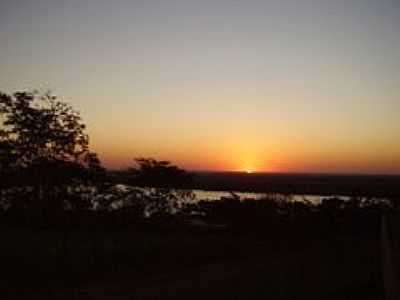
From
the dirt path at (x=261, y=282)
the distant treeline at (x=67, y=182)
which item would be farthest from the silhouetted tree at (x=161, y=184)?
the dirt path at (x=261, y=282)

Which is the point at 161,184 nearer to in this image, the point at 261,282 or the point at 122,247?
the point at 122,247

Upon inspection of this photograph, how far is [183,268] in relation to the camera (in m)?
19.6

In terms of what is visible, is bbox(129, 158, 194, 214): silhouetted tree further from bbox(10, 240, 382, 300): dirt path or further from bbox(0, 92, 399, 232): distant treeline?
bbox(10, 240, 382, 300): dirt path

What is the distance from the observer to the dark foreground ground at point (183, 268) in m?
15.6

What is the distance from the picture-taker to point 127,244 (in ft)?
80.2

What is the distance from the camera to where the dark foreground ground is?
15.6 metres

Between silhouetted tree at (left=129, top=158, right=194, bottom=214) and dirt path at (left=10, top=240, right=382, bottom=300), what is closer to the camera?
dirt path at (left=10, top=240, right=382, bottom=300)

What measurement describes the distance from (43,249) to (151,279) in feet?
22.3

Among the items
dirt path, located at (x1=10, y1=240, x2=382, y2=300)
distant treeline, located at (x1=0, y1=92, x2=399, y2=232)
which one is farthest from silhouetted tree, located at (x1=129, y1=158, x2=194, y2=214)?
dirt path, located at (x1=10, y1=240, x2=382, y2=300)

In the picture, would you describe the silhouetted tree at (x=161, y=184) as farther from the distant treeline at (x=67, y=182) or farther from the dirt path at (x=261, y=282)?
the dirt path at (x=261, y=282)

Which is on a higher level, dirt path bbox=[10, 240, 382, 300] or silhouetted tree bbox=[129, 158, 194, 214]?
silhouetted tree bbox=[129, 158, 194, 214]

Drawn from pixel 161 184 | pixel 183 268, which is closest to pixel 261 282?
pixel 183 268

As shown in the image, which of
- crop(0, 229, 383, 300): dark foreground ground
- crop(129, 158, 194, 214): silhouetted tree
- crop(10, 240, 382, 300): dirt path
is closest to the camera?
crop(10, 240, 382, 300): dirt path

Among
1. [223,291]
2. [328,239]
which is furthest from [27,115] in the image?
[328,239]
